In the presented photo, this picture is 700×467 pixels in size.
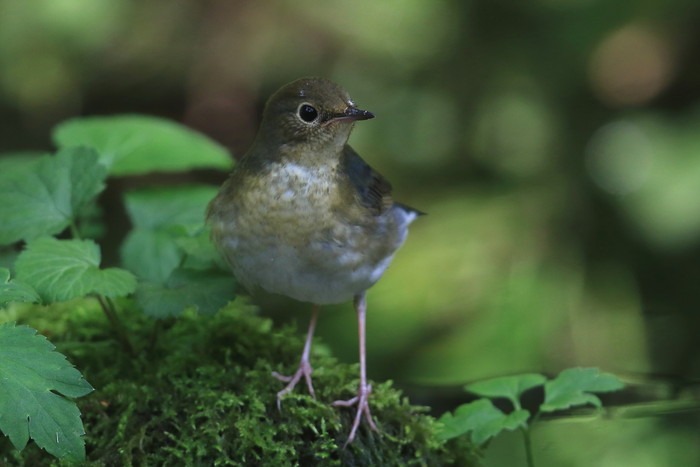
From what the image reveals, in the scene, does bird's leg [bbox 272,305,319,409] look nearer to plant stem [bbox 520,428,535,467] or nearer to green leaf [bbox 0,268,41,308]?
plant stem [bbox 520,428,535,467]

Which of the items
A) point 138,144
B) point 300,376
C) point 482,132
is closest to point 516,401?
point 300,376

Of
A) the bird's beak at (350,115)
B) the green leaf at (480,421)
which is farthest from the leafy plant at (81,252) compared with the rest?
the green leaf at (480,421)

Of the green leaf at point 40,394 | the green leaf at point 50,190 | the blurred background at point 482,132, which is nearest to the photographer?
the green leaf at point 40,394

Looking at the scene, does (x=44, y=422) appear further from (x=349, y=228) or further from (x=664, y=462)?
(x=664, y=462)

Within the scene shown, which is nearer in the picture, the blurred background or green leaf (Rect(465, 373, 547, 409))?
green leaf (Rect(465, 373, 547, 409))

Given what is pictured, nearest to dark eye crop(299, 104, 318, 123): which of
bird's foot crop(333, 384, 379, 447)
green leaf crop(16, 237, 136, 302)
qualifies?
green leaf crop(16, 237, 136, 302)

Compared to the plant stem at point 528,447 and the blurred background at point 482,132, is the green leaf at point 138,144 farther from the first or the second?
the plant stem at point 528,447

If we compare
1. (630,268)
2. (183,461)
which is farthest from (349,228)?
(630,268)

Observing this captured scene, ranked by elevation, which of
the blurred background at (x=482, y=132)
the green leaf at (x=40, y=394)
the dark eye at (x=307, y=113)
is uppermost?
the blurred background at (x=482, y=132)
